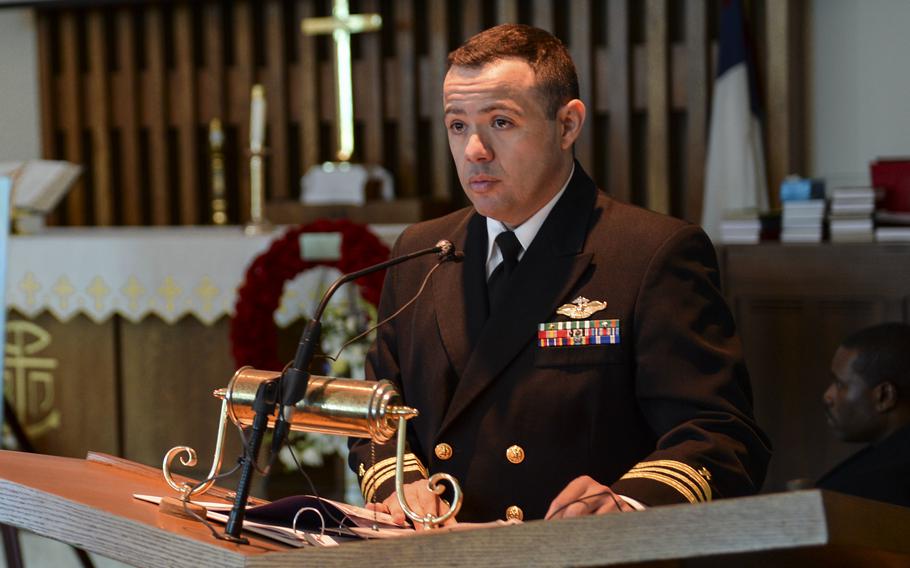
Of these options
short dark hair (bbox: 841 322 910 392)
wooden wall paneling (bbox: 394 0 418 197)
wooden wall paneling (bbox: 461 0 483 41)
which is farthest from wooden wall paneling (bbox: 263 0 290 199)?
short dark hair (bbox: 841 322 910 392)

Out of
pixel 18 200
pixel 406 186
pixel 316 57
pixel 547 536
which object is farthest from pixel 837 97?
pixel 547 536

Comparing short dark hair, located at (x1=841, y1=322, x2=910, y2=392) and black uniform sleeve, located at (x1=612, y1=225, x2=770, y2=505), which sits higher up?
black uniform sleeve, located at (x1=612, y1=225, x2=770, y2=505)

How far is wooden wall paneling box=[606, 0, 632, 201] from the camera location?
18.5ft

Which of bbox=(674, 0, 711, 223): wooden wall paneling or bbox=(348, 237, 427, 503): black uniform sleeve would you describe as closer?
bbox=(348, 237, 427, 503): black uniform sleeve

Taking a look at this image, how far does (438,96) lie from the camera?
6000 mm

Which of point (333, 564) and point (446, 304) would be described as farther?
point (446, 304)

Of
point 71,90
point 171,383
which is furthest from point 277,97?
point 171,383

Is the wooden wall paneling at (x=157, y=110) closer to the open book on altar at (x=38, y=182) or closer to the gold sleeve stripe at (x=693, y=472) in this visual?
the open book on altar at (x=38, y=182)

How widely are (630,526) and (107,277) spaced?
4.14m

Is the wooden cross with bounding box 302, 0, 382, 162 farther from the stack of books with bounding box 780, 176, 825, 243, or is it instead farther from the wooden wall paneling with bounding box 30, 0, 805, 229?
the stack of books with bounding box 780, 176, 825, 243

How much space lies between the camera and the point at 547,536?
3.60 feet

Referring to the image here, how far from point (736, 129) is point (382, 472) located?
3.74m

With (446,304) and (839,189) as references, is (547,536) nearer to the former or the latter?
(446,304)

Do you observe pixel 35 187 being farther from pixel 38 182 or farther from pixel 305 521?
pixel 305 521
